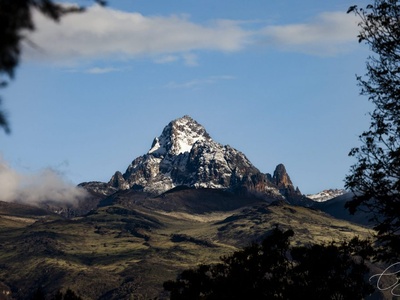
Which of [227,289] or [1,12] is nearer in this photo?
[1,12]

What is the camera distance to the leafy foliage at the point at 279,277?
316ft

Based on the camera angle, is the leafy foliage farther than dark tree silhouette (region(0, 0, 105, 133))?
Yes

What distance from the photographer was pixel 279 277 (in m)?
101

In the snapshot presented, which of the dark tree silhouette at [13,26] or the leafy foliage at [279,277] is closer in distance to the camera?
the dark tree silhouette at [13,26]

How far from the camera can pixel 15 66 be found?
14977mm

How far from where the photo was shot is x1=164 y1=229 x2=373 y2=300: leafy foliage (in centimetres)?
9644

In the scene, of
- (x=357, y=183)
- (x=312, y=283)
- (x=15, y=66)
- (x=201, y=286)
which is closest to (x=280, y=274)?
(x=312, y=283)

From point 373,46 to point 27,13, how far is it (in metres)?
35.6

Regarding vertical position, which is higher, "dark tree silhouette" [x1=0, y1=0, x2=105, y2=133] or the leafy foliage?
"dark tree silhouette" [x1=0, y1=0, x2=105, y2=133]

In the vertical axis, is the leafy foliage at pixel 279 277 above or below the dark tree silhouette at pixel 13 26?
below

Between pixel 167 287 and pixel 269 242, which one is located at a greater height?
pixel 269 242

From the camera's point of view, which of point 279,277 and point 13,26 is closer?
point 13,26

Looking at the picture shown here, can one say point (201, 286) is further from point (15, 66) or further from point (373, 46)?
point (15, 66)

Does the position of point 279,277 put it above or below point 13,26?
below
